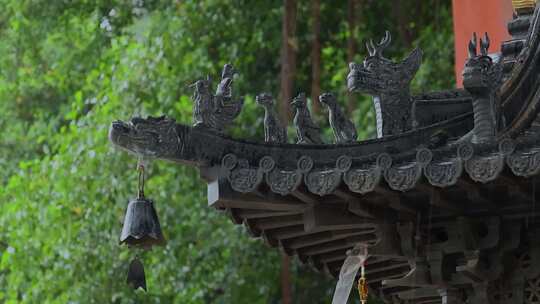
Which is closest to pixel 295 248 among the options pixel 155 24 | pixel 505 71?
pixel 505 71

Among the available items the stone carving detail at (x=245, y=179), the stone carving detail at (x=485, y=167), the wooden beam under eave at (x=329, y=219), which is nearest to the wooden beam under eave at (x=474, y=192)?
the stone carving detail at (x=485, y=167)

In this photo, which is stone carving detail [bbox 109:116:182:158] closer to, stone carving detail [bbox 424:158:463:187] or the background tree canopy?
stone carving detail [bbox 424:158:463:187]

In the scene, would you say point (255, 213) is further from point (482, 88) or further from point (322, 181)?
point (482, 88)

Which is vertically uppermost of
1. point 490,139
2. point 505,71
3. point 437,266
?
point 505,71

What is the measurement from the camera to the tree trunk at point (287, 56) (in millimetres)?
14852

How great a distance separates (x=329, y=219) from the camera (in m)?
6.09

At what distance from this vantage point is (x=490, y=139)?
Result: 18.6 feet

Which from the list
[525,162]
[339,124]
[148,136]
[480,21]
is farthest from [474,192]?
[480,21]

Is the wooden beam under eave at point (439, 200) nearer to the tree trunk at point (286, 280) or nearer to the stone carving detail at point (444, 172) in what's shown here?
the stone carving detail at point (444, 172)

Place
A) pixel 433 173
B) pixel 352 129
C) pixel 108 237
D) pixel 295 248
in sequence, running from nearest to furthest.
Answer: pixel 433 173 < pixel 352 129 < pixel 295 248 < pixel 108 237

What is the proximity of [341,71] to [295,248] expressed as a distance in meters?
9.47

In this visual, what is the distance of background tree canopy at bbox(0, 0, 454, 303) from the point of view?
1391 centimetres

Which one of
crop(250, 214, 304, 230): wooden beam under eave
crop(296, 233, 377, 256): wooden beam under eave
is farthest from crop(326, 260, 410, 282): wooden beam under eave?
crop(250, 214, 304, 230): wooden beam under eave

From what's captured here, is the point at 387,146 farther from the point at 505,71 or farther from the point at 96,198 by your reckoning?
the point at 96,198
